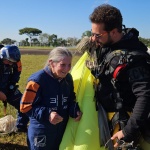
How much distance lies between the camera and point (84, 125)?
9.97ft

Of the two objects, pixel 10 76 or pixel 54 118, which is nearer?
pixel 54 118

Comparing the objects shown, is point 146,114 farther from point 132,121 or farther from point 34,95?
point 34,95

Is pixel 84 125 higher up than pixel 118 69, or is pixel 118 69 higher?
pixel 118 69

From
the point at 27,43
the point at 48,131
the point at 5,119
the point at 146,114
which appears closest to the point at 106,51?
the point at 146,114

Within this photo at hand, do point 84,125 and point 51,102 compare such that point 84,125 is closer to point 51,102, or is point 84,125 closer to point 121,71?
point 51,102

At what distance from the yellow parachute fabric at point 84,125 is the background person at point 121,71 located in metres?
0.20

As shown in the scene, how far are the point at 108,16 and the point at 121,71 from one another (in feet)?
1.81

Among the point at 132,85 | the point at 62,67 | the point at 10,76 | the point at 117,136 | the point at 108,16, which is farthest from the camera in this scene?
the point at 10,76

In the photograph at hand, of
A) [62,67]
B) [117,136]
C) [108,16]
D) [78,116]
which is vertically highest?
[108,16]

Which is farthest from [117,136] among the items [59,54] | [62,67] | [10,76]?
[10,76]

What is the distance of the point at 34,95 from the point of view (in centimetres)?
292

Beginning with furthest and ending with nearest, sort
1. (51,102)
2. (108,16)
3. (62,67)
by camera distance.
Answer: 1. (51,102)
2. (62,67)
3. (108,16)

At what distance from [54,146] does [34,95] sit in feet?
2.20

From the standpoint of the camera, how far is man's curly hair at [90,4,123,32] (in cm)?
269
